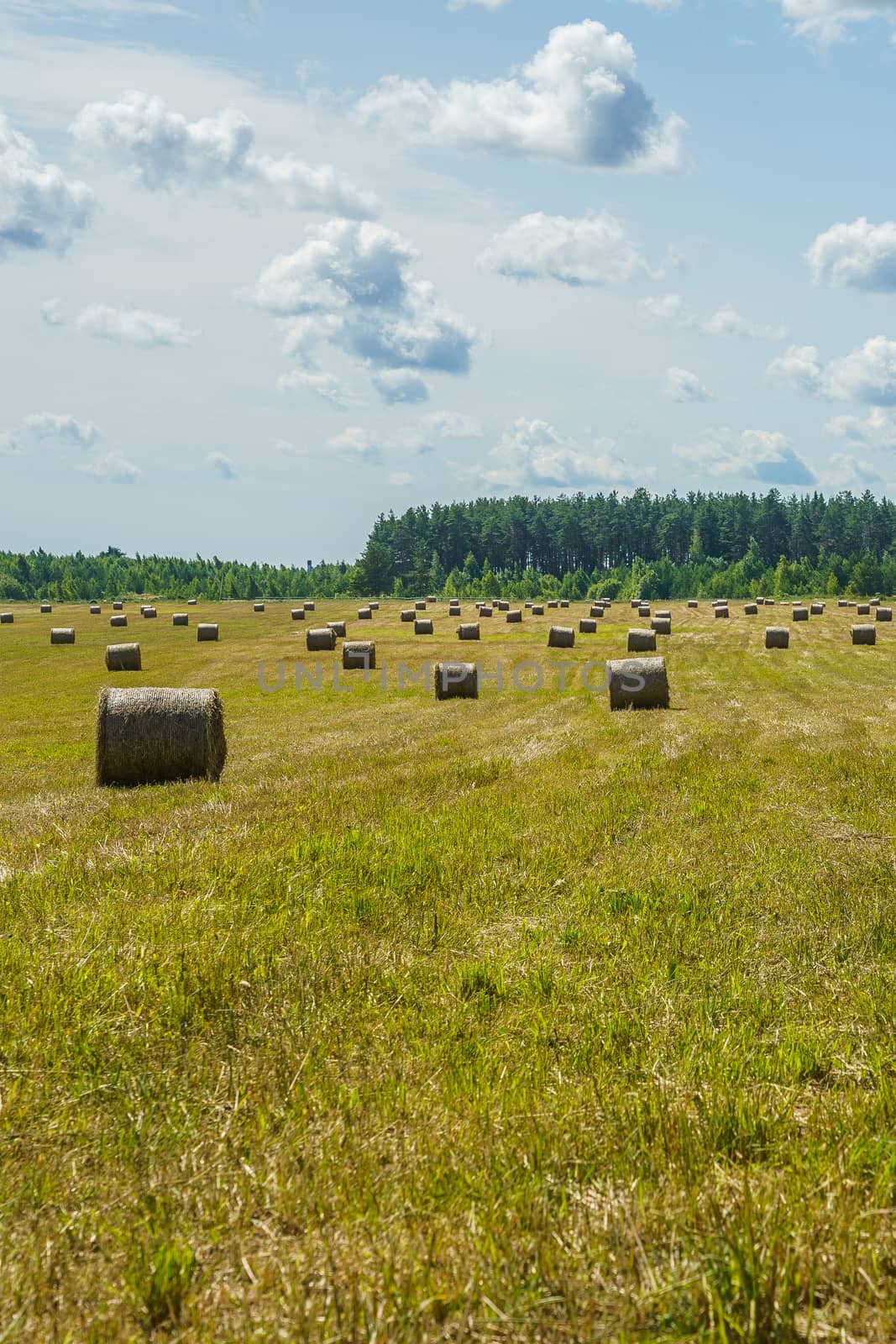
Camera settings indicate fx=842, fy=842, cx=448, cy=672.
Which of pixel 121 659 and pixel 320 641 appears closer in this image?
pixel 121 659

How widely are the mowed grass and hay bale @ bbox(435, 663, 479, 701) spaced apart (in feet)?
55.9

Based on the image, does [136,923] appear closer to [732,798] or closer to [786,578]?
[732,798]

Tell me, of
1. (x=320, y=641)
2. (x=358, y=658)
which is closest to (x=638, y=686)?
(x=358, y=658)

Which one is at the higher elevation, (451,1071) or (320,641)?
(320,641)

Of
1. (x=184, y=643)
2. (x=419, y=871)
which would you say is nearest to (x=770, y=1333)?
(x=419, y=871)

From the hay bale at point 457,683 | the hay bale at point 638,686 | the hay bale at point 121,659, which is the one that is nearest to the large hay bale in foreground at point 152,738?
the hay bale at point 638,686

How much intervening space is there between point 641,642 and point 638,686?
57.7 feet

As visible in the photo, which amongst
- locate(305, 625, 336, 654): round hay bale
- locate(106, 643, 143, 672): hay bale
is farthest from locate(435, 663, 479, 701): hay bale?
locate(305, 625, 336, 654): round hay bale

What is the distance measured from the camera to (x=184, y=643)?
55531mm

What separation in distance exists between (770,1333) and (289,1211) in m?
1.87

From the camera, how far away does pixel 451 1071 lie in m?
4.59

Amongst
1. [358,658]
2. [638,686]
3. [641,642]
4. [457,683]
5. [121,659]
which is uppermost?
[641,642]

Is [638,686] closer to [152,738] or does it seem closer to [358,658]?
[152,738]

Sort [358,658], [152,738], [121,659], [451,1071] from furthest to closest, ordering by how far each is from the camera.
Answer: [121,659] → [358,658] → [152,738] → [451,1071]
